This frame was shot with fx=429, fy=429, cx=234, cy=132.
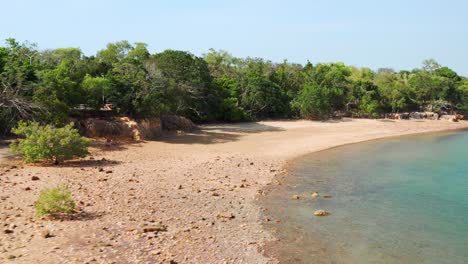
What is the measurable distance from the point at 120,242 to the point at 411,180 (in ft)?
49.1

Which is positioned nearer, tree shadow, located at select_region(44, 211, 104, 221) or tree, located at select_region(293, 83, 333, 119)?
tree shadow, located at select_region(44, 211, 104, 221)

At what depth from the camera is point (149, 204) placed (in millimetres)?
13641

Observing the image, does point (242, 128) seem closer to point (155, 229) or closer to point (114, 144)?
point (114, 144)

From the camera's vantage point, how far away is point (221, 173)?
764 inches

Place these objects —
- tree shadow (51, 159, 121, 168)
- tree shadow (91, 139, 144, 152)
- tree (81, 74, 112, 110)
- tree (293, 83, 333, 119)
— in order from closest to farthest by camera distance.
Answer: tree shadow (51, 159, 121, 168) < tree shadow (91, 139, 144, 152) < tree (81, 74, 112, 110) < tree (293, 83, 333, 119)

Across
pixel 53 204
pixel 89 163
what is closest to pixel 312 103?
pixel 89 163

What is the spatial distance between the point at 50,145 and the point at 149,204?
7.59 meters

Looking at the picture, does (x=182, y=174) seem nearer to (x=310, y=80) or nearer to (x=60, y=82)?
(x=60, y=82)

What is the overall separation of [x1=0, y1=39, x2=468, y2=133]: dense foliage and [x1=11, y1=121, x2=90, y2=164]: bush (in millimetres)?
4338

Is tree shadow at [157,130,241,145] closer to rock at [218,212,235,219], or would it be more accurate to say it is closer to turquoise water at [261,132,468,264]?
turquoise water at [261,132,468,264]

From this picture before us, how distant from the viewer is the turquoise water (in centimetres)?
1080

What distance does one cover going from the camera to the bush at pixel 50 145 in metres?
18.5

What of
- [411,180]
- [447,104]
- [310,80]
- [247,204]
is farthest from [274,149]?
[447,104]

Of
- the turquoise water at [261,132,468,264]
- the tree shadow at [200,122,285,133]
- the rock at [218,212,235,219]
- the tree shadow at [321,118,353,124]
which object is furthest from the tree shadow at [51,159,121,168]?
the tree shadow at [321,118,353,124]
